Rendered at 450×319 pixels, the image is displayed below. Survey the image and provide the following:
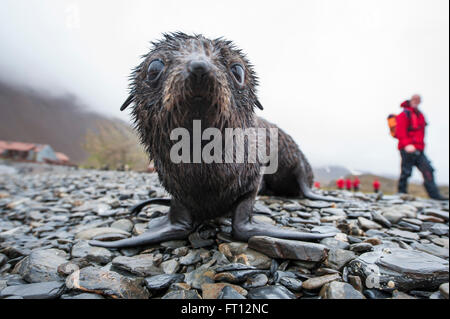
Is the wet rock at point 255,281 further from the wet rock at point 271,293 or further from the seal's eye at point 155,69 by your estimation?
the seal's eye at point 155,69

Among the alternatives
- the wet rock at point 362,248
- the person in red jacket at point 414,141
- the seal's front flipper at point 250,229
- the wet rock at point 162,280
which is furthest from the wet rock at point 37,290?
the person in red jacket at point 414,141

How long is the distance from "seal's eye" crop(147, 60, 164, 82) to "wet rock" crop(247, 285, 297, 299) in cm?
180

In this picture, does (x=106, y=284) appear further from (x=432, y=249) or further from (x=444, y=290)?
(x=432, y=249)

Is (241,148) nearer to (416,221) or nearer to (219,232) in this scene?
(219,232)

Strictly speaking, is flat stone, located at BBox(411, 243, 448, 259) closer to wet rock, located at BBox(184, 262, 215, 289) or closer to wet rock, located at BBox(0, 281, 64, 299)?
wet rock, located at BBox(184, 262, 215, 289)

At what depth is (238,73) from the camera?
2.02 metres

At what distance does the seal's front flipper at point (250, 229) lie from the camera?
2107mm

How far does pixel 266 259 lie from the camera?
76.4 inches

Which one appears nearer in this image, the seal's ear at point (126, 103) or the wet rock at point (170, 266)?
the wet rock at point (170, 266)

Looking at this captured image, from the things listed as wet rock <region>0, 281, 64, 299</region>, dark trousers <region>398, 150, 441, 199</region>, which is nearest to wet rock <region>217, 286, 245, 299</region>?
wet rock <region>0, 281, 64, 299</region>

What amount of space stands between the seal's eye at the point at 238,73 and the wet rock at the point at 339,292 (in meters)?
1.69

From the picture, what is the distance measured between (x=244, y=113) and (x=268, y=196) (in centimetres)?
309

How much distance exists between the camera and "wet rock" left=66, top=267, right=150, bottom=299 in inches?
61.5

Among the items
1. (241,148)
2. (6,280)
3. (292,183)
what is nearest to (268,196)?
(292,183)
